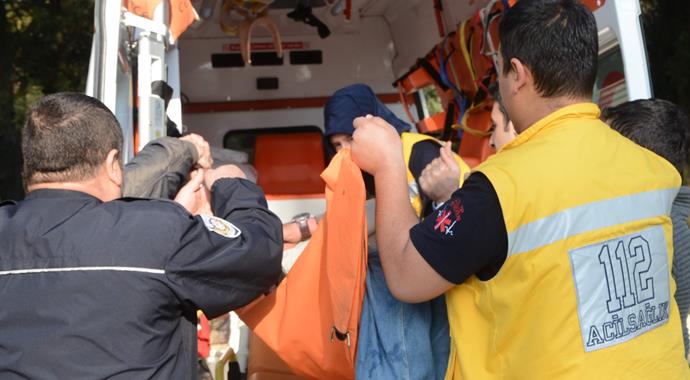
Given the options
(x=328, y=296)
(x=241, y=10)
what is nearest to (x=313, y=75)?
(x=241, y=10)

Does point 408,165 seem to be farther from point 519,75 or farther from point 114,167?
point 114,167

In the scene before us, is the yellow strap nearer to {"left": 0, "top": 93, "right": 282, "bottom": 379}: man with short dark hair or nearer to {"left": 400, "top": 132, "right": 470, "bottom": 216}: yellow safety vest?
{"left": 400, "top": 132, "right": 470, "bottom": 216}: yellow safety vest

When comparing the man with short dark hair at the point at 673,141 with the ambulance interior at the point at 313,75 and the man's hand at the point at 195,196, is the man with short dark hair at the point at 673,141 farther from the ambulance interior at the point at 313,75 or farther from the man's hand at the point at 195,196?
the ambulance interior at the point at 313,75

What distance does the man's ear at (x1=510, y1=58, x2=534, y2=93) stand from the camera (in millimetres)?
1676

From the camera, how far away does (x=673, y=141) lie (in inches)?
82.9

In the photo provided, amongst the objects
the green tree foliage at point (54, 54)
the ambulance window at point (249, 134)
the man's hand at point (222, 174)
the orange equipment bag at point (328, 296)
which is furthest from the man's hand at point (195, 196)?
the green tree foliage at point (54, 54)

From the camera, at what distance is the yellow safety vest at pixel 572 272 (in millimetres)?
1577

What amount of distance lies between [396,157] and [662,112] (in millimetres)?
763

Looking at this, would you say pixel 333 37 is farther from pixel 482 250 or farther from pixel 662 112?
pixel 482 250

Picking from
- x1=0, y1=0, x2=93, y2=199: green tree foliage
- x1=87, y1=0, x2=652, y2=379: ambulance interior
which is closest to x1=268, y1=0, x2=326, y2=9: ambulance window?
x1=87, y1=0, x2=652, y2=379: ambulance interior

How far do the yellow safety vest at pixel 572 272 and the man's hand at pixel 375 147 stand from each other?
0.27 meters

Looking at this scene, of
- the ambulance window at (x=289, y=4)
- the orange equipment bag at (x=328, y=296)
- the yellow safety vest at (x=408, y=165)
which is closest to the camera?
the orange equipment bag at (x=328, y=296)

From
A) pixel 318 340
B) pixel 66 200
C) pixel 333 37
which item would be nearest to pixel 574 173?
pixel 318 340

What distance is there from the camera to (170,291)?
5.70 feet
